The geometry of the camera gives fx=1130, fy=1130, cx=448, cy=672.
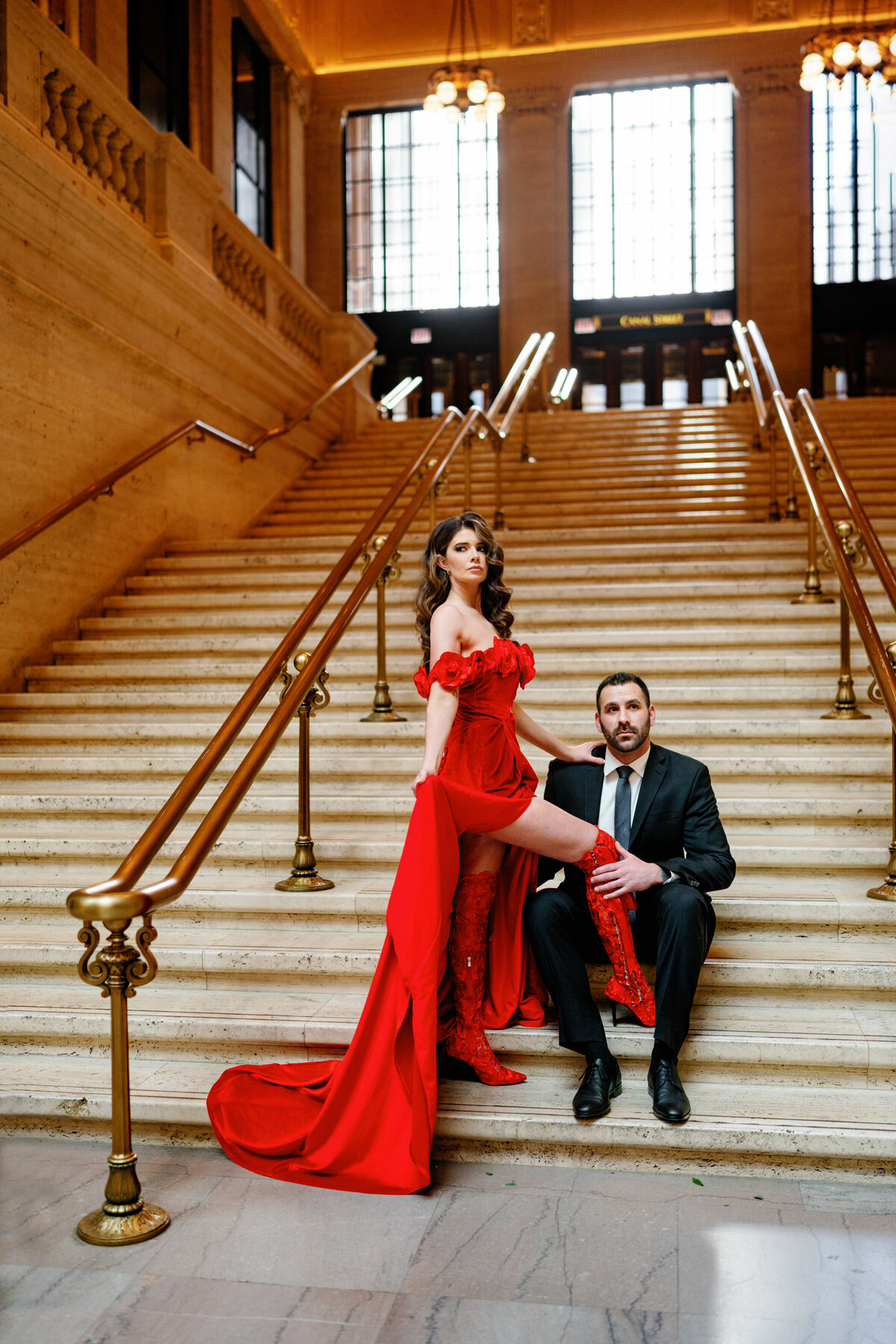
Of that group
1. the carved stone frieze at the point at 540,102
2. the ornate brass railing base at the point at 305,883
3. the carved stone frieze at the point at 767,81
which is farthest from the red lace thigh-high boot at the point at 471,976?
the carved stone frieze at the point at 767,81

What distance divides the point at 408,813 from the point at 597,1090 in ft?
6.18

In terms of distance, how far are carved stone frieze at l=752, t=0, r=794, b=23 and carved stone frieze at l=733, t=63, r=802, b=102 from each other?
24.1 inches

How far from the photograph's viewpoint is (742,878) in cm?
424

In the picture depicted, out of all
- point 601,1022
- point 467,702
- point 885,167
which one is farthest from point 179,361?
point 885,167

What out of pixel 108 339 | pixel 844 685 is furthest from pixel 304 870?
pixel 108 339

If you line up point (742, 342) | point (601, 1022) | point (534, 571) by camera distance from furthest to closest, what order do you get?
1. point (742, 342)
2. point (534, 571)
3. point (601, 1022)

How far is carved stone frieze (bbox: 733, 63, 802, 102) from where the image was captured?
16188mm

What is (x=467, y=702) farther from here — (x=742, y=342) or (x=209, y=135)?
(x=209, y=135)

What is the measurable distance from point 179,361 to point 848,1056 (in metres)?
7.57

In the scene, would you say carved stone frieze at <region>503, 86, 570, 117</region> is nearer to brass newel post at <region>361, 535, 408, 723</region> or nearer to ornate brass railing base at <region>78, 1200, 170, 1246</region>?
brass newel post at <region>361, 535, 408, 723</region>

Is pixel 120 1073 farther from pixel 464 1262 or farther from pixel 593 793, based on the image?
pixel 593 793

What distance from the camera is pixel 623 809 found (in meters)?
3.51

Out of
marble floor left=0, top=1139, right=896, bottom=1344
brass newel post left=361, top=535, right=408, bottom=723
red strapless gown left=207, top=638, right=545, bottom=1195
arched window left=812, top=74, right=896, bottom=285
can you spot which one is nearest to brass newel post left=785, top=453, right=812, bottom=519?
brass newel post left=361, top=535, right=408, bottom=723

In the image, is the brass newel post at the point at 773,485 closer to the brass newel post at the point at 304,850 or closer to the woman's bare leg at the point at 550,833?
the brass newel post at the point at 304,850
